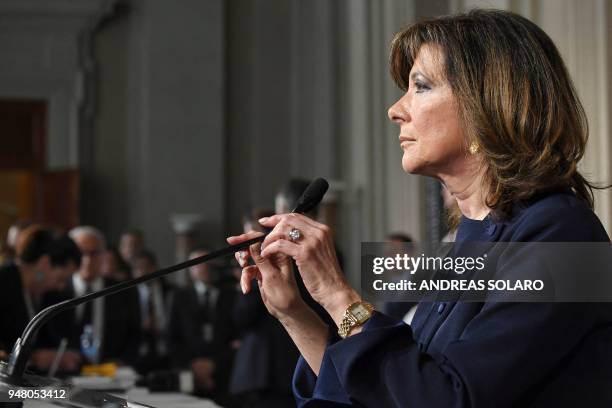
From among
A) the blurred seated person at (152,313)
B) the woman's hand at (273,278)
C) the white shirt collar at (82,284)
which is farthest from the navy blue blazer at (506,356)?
the white shirt collar at (82,284)

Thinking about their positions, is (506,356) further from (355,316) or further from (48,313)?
(48,313)

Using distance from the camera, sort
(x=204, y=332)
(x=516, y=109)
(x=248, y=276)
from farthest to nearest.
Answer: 1. (x=204, y=332)
2. (x=248, y=276)
3. (x=516, y=109)

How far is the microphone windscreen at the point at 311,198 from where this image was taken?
1812mm

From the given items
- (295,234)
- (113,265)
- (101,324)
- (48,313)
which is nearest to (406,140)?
(295,234)

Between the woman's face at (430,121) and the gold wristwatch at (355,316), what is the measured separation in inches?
13.1

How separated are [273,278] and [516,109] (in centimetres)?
53

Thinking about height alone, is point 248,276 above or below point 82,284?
above

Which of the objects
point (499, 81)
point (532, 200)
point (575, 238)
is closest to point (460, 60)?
point (499, 81)

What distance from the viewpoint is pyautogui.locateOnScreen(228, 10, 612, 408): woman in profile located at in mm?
1483

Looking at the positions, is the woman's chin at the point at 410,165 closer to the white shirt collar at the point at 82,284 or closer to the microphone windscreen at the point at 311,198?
the microphone windscreen at the point at 311,198

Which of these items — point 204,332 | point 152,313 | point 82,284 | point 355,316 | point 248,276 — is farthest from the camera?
point 152,313

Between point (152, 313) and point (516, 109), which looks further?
point (152, 313)

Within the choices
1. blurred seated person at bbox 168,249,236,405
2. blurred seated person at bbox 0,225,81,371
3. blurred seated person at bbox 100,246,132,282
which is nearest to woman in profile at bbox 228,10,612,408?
blurred seated person at bbox 0,225,81,371

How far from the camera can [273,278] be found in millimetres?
1812
